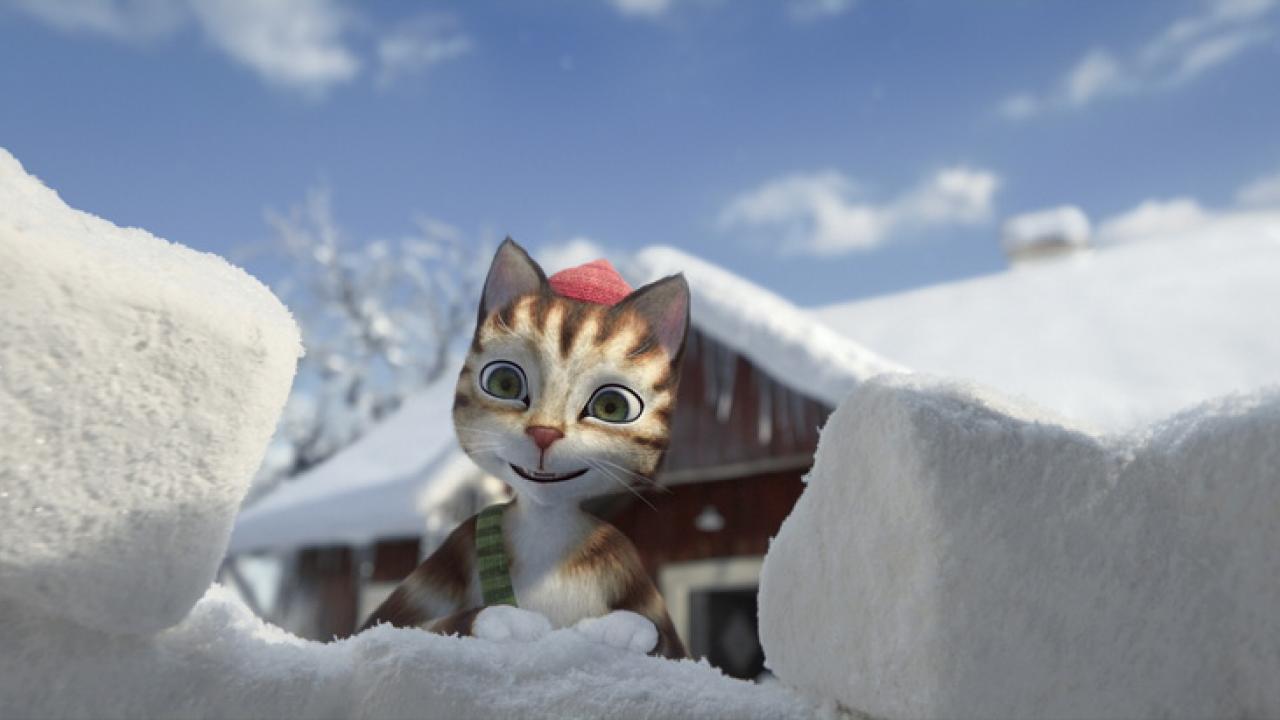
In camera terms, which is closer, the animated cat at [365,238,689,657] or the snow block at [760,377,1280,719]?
the snow block at [760,377,1280,719]

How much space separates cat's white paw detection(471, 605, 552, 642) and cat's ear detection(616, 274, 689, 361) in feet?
1.28

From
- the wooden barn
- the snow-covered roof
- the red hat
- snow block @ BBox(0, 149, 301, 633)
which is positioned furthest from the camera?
the snow-covered roof

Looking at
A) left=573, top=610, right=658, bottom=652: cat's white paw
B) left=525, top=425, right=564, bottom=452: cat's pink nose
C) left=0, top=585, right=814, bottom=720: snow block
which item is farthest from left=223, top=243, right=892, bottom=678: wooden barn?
left=0, top=585, right=814, bottom=720: snow block

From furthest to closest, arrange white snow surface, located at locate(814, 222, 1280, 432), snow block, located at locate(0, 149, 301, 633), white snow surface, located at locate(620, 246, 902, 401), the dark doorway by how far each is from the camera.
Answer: the dark doorway
white snow surface, located at locate(814, 222, 1280, 432)
white snow surface, located at locate(620, 246, 902, 401)
snow block, located at locate(0, 149, 301, 633)

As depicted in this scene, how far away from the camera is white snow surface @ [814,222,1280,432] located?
4480mm

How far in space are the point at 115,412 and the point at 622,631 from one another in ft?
1.97

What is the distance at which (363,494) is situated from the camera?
6.74m

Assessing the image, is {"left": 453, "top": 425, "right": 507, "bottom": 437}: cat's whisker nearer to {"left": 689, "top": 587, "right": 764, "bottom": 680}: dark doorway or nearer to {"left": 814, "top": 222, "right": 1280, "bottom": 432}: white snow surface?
{"left": 814, "top": 222, "right": 1280, "bottom": 432}: white snow surface

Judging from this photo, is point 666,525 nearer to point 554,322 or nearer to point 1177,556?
point 554,322

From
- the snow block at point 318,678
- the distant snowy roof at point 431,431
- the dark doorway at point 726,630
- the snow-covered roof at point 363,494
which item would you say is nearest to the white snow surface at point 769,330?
the distant snowy roof at point 431,431

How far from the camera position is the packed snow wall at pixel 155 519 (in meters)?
0.71

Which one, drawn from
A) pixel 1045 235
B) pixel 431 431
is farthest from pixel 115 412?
pixel 1045 235

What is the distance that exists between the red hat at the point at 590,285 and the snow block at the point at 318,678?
1.97ft

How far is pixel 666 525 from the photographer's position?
5863 millimetres
